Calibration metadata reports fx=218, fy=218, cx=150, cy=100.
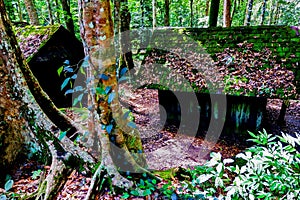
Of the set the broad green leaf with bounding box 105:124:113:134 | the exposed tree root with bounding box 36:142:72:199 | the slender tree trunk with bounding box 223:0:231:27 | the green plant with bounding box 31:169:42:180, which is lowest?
the green plant with bounding box 31:169:42:180

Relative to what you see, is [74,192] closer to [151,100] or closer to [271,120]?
[151,100]

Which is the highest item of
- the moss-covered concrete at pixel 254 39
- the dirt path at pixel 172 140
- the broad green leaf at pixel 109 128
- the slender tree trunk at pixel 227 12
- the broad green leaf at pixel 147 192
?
the slender tree trunk at pixel 227 12

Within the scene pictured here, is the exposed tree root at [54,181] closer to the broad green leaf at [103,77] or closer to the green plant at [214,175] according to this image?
the broad green leaf at [103,77]

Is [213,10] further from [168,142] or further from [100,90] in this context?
[100,90]

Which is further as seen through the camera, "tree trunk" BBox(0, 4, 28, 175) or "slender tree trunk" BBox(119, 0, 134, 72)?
"slender tree trunk" BBox(119, 0, 134, 72)

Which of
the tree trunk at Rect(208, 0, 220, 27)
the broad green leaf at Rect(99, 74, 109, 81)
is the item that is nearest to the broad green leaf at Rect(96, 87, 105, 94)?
the broad green leaf at Rect(99, 74, 109, 81)

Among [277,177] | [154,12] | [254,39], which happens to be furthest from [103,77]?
[154,12]

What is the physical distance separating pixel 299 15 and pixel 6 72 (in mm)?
18920

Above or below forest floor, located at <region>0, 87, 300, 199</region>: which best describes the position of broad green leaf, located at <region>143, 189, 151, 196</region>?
above

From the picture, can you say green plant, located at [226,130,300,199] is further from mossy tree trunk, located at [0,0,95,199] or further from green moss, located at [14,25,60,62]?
green moss, located at [14,25,60,62]

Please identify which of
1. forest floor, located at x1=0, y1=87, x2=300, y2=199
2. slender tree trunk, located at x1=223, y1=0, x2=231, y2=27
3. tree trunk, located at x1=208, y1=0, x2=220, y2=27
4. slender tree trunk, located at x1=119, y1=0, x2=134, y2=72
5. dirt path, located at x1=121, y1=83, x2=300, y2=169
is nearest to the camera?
forest floor, located at x1=0, y1=87, x2=300, y2=199

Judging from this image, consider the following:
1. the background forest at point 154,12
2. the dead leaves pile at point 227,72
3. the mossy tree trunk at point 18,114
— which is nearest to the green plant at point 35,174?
the mossy tree trunk at point 18,114

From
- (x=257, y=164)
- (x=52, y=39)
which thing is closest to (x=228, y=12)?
(x=52, y=39)

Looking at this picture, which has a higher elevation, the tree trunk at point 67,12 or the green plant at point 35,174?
the tree trunk at point 67,12
